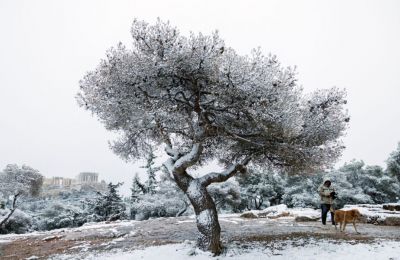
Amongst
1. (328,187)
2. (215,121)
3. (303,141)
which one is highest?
(215,121)

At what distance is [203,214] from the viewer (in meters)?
12.9

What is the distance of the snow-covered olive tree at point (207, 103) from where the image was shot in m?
12.1

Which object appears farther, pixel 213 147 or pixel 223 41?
pixel 213 147

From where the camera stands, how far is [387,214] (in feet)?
62.5

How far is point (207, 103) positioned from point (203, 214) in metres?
4.77

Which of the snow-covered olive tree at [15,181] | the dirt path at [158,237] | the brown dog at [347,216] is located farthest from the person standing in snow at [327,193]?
the snow-covered olive tree at [15,181]

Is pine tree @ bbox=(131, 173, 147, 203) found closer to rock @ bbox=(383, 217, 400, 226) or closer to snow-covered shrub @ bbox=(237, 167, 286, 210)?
snow-covered shrub @ bbox=(237, 167, 286, 210)

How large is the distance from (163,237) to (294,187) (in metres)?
32.5

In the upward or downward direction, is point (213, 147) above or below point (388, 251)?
above

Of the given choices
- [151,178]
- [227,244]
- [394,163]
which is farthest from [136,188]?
[227,244]

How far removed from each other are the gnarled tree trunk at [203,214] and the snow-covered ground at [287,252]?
407 millimetres

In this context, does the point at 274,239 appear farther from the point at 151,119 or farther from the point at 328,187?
the point at 151,119

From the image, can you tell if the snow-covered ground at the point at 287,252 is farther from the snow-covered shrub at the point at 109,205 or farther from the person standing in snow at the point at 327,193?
the snow-covered shrub at the point at 109,205

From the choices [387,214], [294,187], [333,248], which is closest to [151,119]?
[333,248]
